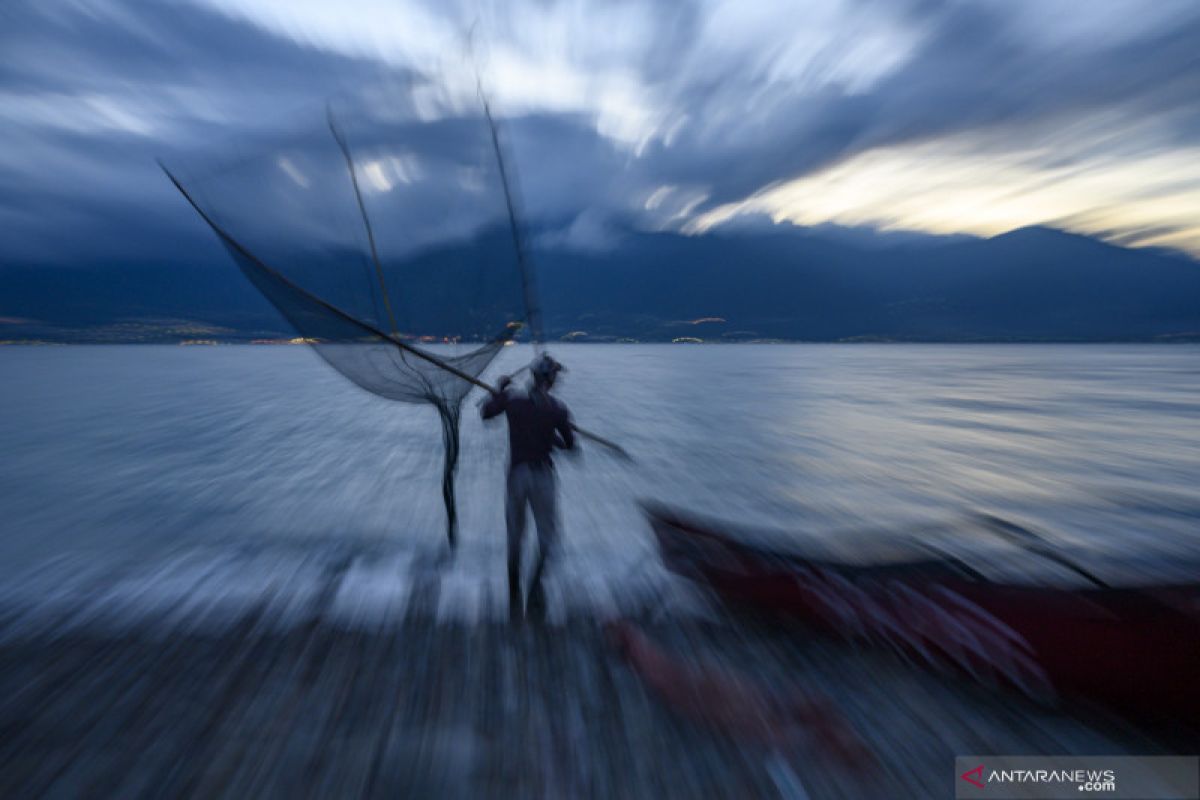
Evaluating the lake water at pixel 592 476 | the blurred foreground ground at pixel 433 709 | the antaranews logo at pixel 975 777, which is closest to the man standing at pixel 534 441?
the blurred foreground ground at pixel 433 709

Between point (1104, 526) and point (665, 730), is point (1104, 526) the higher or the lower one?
the lower one

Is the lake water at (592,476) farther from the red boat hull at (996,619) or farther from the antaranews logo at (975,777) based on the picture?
the antaranews logo at (975,777)

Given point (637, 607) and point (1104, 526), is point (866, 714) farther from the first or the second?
point (1104, 526)

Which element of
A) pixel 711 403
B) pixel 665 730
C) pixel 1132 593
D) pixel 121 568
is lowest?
pixel 711 403

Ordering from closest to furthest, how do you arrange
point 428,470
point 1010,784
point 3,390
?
point 1010,784, point 428,470, point 3,390

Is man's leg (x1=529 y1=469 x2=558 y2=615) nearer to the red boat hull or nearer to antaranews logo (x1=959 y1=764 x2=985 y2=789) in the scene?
the red boat hull

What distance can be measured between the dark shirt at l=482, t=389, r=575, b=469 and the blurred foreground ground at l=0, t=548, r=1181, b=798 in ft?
4.73

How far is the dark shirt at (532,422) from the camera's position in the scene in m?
Result: 3.92

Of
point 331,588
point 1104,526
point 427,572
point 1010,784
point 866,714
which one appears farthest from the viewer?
point 1104,526

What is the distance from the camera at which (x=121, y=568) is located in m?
5.46

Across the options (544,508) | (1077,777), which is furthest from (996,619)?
(544,508)

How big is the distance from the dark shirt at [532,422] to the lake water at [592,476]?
182 cm

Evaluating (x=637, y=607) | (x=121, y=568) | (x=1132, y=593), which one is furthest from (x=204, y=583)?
(x=1132, y=593)

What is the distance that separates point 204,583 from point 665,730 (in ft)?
16.2
